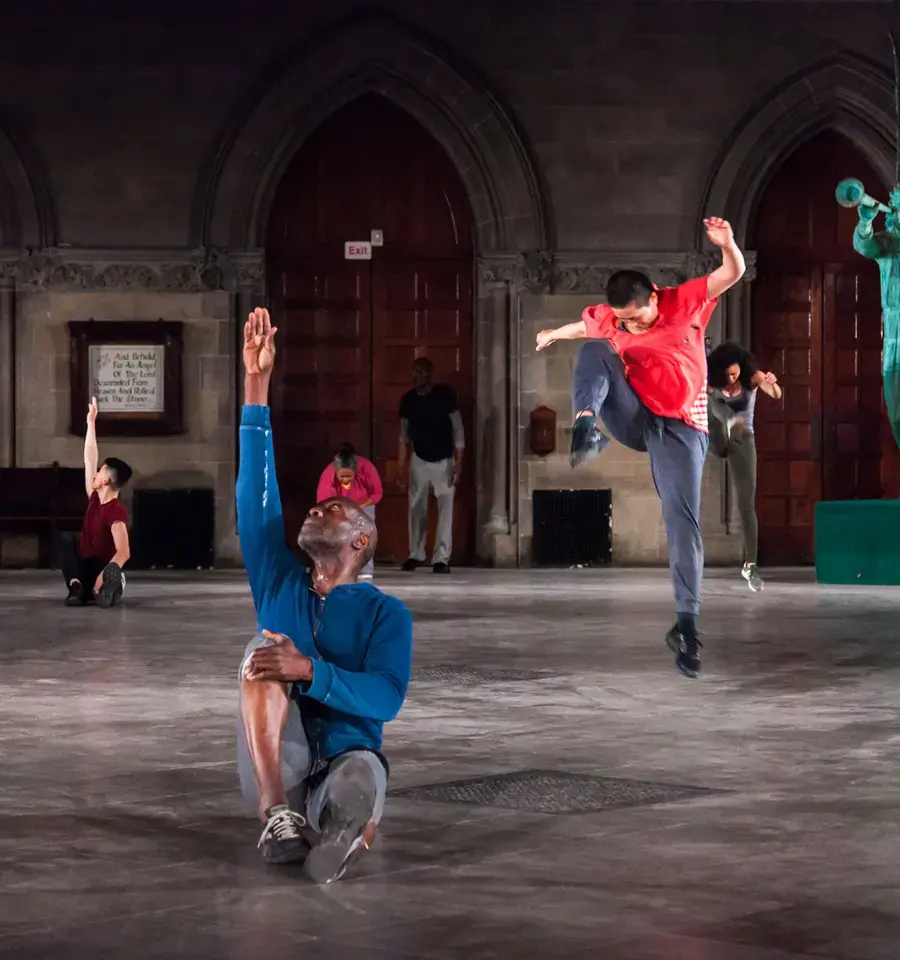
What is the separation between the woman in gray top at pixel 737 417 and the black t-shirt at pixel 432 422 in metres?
3.89

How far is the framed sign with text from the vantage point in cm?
1877

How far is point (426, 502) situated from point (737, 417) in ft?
14.6

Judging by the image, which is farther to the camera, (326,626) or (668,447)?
(668,447)

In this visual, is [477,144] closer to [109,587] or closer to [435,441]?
[435,441]

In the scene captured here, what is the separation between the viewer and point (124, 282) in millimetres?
18797

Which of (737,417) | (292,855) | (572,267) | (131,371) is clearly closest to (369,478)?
(737,417)

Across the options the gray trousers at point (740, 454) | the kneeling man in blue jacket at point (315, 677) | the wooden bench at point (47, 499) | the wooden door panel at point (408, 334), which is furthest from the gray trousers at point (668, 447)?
the wooden door panel at point (408, 334)

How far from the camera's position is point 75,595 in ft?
44.9

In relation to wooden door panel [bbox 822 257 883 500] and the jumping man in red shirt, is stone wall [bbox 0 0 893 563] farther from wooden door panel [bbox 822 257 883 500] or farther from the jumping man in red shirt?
the jumping man in red shirt

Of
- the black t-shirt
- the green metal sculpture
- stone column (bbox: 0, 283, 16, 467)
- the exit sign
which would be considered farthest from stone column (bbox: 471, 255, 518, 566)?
the green metal sculpture

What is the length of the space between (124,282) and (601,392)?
444 inches

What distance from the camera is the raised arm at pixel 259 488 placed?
503 cm

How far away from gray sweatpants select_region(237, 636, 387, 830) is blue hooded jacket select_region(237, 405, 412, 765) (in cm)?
5

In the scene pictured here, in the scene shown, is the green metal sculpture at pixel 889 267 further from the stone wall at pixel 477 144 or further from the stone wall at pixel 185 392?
the stone wall at pixel 185 392
